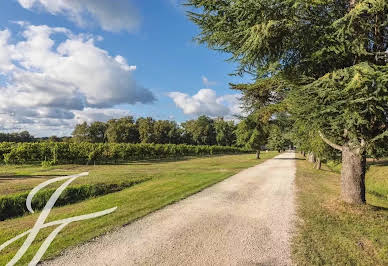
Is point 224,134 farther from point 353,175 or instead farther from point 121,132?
point 353,175

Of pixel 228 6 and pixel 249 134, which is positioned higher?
pixel 228 6

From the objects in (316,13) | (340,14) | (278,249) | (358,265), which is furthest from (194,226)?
(340,14)

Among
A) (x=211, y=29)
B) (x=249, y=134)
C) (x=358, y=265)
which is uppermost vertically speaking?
(x=211, y=29)

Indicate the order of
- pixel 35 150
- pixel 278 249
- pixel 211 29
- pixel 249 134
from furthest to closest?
pixel 249 134 → pixel 35 150 → pixel 211 29 → pixel 278 249

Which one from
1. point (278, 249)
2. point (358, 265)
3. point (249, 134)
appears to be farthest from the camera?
point (249, 134)

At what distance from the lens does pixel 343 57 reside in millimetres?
7062

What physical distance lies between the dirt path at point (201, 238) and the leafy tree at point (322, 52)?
305cm

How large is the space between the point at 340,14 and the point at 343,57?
1424 millimetres

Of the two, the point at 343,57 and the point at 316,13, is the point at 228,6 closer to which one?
the point at 316,13

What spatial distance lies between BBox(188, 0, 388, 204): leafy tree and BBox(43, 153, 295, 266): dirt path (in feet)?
9.99

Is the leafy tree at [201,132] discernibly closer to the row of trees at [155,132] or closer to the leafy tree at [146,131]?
the row of trees at [155,132]

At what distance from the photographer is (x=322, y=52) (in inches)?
261

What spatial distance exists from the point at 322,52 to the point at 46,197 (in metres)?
11.9

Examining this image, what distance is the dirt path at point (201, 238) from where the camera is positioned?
4.32 meters
